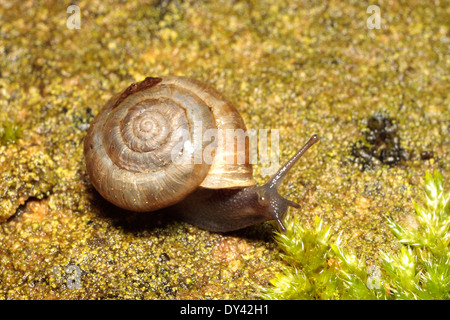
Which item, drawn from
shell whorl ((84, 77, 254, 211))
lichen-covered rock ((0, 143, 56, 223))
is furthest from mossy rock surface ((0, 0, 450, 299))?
→ shell whorl ((84, 77, 254, 211))

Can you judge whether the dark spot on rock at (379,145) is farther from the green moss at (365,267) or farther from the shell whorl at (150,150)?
the shell whorl at (150,150)

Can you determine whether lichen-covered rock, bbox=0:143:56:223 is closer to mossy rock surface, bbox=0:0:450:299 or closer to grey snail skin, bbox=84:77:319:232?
mossy rock surface, bbox=0:0:450:299

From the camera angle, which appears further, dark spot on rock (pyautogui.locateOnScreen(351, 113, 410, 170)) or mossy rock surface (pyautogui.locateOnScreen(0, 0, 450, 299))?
dark spot on rock (pyautogui.locateOnScreen(351, 113, 410, 170))

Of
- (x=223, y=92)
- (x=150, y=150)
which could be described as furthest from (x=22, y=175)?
(x=223, y=92)

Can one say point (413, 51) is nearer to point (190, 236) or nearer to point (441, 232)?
point (441, 232)

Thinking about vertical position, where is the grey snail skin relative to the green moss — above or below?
above

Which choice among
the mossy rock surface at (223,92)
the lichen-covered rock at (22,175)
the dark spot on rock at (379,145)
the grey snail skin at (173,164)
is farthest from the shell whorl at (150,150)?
the dark spot on rock at (379,145)

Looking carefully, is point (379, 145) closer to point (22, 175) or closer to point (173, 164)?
point (173, 164)

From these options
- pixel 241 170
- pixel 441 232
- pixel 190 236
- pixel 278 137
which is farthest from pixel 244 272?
pixel 441 232
